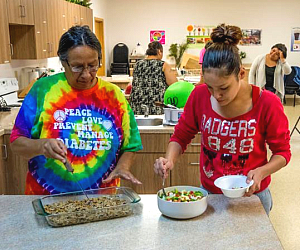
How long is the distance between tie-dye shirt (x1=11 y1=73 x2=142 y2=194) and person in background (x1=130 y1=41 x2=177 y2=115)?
7.71 feet

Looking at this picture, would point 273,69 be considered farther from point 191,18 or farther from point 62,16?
point 191,18

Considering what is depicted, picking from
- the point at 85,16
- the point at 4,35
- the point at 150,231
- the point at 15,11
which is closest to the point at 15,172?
the point at 4,35

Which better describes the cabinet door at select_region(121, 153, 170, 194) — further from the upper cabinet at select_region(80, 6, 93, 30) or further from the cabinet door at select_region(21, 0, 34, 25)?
the upper cabinet at select_region(80, 6, 93, 30)

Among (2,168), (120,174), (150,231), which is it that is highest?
(120,174)

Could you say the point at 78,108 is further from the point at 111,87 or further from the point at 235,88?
the point at 235,88

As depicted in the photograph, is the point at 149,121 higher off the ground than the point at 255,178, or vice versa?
the point at 255,178

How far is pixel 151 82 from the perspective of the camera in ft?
13.1

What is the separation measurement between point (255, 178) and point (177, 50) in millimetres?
8533

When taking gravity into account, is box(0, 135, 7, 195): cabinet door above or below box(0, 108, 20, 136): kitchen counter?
below

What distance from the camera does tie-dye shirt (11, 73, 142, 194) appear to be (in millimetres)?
1547

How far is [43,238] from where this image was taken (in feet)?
4.12

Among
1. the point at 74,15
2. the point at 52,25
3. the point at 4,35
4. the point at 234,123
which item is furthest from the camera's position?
the point at 74,15

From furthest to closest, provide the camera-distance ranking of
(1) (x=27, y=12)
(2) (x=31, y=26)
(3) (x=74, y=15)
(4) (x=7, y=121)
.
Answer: (3) (x=74, y=15) → (2) (x=31, y=26) → (1) (x=27, y=12) → (4) (x=7, y=121)

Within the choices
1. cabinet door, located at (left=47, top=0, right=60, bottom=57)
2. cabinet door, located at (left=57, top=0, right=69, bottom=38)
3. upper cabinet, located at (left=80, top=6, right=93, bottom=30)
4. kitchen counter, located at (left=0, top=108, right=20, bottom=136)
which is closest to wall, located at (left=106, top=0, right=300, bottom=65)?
upper cabinet, located at (left=80, top=6, right=93, bottom=30)
